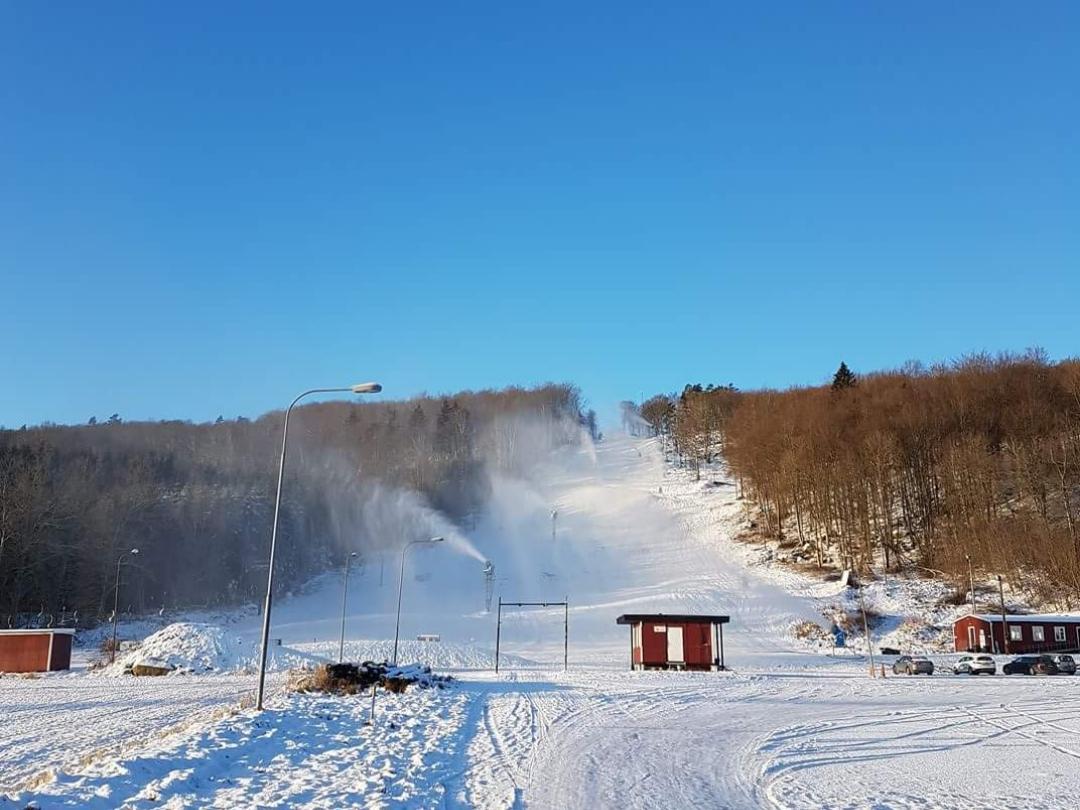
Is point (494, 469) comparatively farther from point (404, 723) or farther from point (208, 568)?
point (404, 723)

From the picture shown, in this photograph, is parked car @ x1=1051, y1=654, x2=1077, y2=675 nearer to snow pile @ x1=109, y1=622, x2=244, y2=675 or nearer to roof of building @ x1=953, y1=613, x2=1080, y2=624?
roof of building @ x1=953, y1=613, x2=1080, y2=624

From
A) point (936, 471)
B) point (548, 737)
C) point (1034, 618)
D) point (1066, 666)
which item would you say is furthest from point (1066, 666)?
point (548, 737)

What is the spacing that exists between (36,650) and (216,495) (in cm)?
5343

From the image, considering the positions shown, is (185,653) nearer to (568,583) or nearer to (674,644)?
(674,644)

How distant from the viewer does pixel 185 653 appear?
5100cm

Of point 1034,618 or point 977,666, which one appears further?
point 1034,618

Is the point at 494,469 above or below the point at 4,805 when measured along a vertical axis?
above

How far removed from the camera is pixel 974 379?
9012 cm

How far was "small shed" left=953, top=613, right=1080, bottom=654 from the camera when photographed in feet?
194

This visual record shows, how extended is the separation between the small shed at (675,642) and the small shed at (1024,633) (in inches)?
835

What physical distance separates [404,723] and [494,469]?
123059 millimetres

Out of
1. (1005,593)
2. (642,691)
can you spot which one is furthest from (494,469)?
(642,691)

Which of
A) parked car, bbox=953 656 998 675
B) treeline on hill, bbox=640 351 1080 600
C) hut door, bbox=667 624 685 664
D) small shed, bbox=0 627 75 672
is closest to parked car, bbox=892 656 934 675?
parked car, bbox=953 656 998 675

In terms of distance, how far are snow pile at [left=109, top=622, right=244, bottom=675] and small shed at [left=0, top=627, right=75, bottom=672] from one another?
4.55 m
